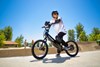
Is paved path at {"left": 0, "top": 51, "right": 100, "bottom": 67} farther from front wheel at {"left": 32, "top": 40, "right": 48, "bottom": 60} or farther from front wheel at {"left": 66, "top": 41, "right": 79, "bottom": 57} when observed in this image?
front wheel at {"left": 66, "top": 41, "right": 79, "bottom": 57}

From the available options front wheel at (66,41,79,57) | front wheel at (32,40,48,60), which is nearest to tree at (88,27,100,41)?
front wheel at (66,41,79,57)

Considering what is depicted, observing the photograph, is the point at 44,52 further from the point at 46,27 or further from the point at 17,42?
the point at 17,42

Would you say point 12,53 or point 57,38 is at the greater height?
point 57,38

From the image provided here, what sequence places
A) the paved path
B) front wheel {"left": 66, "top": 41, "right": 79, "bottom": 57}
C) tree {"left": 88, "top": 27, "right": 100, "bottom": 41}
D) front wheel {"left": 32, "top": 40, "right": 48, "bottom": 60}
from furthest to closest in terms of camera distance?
tree {"left": 88, "top": 27, "right": 100, "bottom": 41}, front wheel {"left": 66, "top": 41, "right": 79, "bottom": 57}, front wheel {"left": 32, "top": 40, "right": 48, "bottom": 60}, the paved path

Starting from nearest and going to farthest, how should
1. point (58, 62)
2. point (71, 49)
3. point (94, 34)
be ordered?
1. point (58, 62)
2. point (71, 49)
3. point (94, 34)

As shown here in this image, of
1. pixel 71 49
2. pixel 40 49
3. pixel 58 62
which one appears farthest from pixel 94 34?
pixel 58 62

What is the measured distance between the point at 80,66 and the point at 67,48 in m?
2.32

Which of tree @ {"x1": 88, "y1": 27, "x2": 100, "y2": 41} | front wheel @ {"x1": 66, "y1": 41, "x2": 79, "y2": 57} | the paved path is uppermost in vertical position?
tree @ {"x1": 88, "y1": 27, "x2": 100, "y2": 41}

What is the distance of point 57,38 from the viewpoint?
547 centimetres

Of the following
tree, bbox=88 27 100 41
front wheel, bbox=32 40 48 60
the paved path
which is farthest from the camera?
tree, bbox=88 27 100 41

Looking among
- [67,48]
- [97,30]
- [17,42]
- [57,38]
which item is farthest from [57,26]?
[17,42]

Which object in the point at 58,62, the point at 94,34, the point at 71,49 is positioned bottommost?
the point at 58,62

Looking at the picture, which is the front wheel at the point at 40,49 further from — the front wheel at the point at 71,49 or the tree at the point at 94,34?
the tree at the point at 94,34

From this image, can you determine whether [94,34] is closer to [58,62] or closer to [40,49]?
[40,49]
